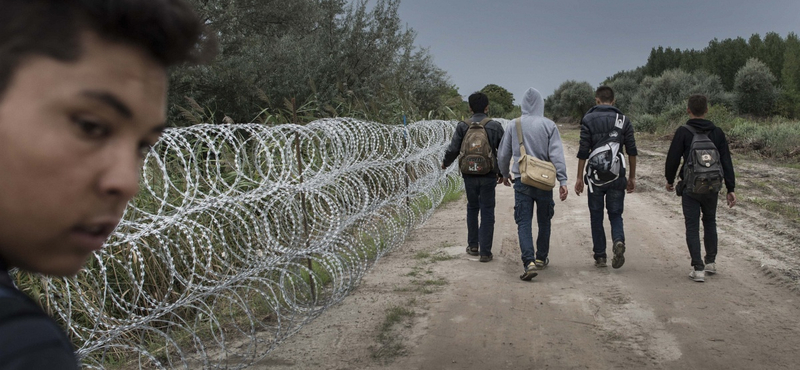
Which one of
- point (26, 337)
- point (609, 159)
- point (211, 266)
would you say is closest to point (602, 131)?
point (609, 159)

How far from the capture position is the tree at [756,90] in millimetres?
35125

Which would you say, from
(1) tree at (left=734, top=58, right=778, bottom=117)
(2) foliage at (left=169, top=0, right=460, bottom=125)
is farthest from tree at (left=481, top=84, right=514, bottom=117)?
(2) foliage at (left=169, top=0, right=460, bottom=125)

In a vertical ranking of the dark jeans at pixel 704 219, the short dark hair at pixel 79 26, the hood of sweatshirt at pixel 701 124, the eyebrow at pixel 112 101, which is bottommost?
the dark jeans at pixel 704 219

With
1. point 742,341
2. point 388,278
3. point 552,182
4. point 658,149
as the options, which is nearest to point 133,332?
point 388,278

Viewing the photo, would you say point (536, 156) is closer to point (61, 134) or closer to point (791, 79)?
point (61, 134)

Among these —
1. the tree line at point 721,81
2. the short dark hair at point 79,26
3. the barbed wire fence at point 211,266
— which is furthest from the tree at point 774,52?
the short dark hair at point 79,26

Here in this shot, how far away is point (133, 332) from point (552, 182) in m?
4.61

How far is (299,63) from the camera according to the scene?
14.6 metres

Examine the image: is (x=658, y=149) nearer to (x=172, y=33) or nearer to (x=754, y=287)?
(x=754, y=287)

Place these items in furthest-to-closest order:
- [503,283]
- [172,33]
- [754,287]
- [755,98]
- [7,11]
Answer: [755,98] → [503,283] → [754,287] → [172,33] → [7,11]

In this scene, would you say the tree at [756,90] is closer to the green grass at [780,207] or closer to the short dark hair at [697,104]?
the green grass at [780,207]

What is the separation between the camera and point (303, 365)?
5.03 meters

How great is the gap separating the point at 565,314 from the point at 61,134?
5.80 m

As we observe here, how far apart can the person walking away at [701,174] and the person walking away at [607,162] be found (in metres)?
0.58
